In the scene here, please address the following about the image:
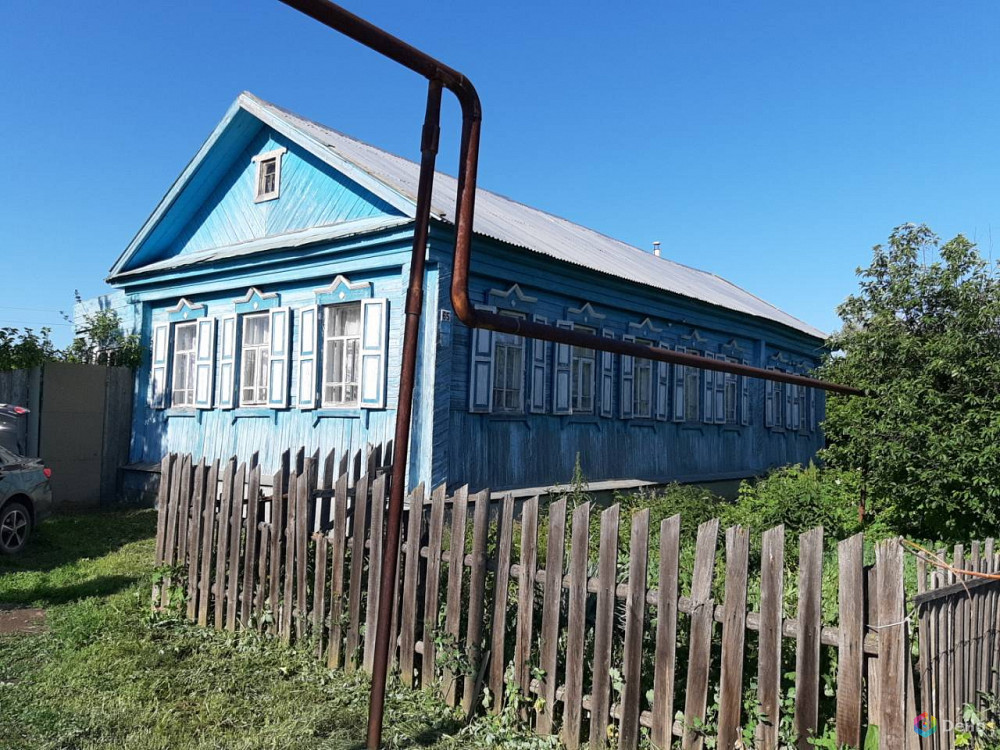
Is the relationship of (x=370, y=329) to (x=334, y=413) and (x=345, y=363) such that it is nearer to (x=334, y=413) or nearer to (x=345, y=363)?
(x=345, y=363)

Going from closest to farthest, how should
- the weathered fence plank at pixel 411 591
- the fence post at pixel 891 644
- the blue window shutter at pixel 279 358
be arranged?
the fence post at pixel 891 644 → the weathered fence plank at pixel 411 591 → the blue window shutter at pixel 279 358

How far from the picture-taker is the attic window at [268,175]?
12.5 metres

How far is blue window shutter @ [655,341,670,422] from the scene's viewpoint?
47.5ft

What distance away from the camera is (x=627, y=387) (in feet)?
44.9

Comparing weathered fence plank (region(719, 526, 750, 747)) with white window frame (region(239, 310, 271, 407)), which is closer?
weathered fence plank (region(719, 526, 750, 747))

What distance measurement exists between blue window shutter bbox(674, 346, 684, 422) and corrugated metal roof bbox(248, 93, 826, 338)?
4.71ft

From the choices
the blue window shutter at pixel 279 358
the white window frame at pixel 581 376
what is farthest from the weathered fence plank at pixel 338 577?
the white window frame at pixel 581 376

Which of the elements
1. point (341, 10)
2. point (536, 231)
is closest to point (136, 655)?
point (341, 10)

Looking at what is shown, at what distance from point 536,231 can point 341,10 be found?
35.4 feet

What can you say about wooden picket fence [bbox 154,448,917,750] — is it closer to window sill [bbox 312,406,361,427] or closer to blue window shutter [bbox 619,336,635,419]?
window sill [bbox 312,406,361,427]

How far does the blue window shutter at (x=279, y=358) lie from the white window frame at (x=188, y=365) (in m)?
2.19

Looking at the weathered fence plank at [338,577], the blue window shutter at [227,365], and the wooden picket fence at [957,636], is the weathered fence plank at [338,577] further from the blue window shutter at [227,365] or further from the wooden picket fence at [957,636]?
the blue window shutter at [227,365]

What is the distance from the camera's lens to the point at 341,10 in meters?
3.34

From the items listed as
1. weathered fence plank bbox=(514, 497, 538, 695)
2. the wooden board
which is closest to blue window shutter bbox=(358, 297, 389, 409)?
weathered fence plank bbox=(514, 497, 538, 695)
